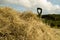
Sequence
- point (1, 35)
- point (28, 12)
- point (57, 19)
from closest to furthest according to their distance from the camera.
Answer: point (1, 35), point (28, 12), point (57, 19)

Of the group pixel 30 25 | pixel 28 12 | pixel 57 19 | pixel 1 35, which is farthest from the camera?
pixel 57 19

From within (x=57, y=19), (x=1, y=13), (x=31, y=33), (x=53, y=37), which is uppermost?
(x=1, y=13)

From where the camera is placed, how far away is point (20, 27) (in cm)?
881

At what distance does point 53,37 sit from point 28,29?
199 centimetres

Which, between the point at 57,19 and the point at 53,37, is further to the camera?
the point at 57,19

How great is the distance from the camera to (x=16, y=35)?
28.5 ft

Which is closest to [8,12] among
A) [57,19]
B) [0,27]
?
[0,27]

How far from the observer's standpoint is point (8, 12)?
31.0ft

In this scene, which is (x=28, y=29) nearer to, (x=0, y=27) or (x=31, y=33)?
(x=31, y=33)

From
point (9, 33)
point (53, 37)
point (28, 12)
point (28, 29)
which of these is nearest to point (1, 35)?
point (9, 33)

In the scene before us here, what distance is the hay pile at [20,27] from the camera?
28.4 feet

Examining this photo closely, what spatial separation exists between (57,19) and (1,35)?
20.3m

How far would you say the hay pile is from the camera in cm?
865

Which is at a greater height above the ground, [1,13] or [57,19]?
[1,13]
